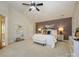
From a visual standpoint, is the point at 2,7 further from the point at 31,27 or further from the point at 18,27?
the point at 31,27

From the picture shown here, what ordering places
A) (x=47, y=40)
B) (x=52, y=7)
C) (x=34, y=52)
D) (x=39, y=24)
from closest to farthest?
(x=34, y=52), (x=47, y=40), (x=52, y=7), (x=39, y=24)

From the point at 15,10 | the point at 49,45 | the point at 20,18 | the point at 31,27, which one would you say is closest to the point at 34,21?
the point at 31,27

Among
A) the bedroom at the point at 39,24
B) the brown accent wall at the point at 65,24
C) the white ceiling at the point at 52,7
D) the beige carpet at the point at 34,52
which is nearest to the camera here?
the beige carpet at the point at 34,52

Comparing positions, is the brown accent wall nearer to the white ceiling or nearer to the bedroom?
the bedroom

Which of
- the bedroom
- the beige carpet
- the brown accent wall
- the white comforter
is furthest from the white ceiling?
the beige carpet

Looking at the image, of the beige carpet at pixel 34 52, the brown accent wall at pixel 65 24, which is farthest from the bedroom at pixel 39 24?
the beige carpet at pixel 34 52

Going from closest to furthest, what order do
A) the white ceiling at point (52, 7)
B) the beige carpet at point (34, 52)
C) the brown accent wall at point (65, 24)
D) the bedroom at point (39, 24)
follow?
the beige carpet at point (34, 52) → the white ceiling at point (52, 7) → the bedroom at point (39, 24) → the brown accent wall at point (65, 24)

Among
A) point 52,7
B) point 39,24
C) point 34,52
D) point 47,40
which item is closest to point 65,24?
point 39,24

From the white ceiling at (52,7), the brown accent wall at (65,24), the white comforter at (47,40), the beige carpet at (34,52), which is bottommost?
the beige carpet at (34,52)

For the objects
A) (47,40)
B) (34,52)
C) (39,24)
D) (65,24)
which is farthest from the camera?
(39,24)

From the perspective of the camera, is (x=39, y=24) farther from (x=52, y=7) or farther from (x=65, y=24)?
(x=52, y=7)

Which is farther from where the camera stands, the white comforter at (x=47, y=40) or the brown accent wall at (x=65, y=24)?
the brown accent wall at (x=65, y=24)

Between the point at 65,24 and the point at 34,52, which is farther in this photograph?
the point at 65,24

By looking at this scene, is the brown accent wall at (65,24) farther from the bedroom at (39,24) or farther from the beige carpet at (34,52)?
the beige carpet at (34,52)
